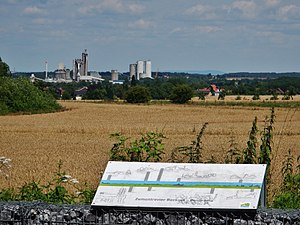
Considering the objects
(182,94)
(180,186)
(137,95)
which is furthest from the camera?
(137,95)

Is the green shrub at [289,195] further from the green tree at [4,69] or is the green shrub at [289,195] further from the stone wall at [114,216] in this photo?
the green tree at [4,69]

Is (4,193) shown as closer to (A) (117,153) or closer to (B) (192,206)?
(A) (117,153)

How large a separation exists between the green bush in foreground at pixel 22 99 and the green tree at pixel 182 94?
21.0 meters

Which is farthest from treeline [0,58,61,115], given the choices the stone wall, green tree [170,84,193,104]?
the stone wall

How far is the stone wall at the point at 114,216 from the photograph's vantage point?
278 inches

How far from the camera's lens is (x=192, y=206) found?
22.7ft

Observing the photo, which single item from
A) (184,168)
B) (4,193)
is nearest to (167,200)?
(184,168)

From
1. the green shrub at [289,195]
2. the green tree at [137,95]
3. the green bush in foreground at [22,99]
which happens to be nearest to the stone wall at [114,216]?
the green shrub at [289,195]

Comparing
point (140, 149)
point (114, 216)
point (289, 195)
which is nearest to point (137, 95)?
point (140, 149)

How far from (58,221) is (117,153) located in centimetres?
309

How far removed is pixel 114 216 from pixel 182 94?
269 feet

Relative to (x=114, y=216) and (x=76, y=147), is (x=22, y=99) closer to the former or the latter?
(x=76, y=147)

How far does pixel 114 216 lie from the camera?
7250mm

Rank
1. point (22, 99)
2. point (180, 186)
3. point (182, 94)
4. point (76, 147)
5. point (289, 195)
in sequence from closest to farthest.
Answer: point (180, 186)
point (289, 195)
point (76, 147)
point (22, 99)
point (182, 94)
